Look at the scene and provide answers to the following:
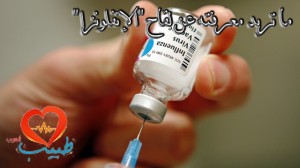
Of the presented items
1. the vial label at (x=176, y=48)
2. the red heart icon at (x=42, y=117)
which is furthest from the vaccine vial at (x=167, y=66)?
the red heart icon at (x=42, y=117)

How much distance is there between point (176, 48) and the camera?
0.52 m

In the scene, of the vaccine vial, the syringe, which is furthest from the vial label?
the syringe

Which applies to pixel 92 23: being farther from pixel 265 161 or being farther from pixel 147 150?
pixel 265 161

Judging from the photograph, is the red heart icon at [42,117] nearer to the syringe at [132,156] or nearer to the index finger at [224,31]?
the syringe at [132,156]

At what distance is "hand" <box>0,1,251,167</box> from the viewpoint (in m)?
0.62

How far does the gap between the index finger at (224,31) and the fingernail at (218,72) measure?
2 centimetres

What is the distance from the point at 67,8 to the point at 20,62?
13 cm

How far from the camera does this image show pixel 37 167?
633mm

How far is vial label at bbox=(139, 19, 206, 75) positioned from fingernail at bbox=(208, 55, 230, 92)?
56mm

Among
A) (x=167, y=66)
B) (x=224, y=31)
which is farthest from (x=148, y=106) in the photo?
(x=224, y=31)

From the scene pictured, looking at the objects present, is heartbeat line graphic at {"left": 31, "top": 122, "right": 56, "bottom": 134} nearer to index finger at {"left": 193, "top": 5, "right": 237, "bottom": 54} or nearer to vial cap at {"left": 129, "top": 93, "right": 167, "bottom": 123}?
vial cap at {"left": 129, "top": 93, "right": 167, "bottom": 123}

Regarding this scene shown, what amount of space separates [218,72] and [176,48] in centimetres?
11

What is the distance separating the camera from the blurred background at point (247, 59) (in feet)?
2.00

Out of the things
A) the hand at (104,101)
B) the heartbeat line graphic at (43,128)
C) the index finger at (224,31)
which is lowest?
the heartbeat line graphic at (43,128)
